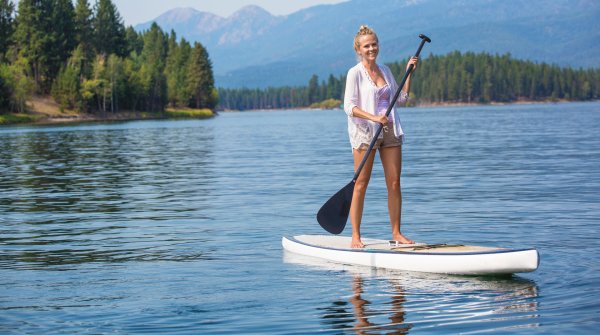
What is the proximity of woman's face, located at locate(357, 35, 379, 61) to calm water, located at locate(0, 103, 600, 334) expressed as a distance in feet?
9.05

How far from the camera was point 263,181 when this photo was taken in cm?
2633

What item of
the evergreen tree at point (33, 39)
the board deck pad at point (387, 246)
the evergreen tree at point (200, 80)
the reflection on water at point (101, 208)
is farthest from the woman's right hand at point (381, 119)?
the evergreen tree at point (200, 80)

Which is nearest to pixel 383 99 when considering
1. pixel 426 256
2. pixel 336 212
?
pixel 336 212

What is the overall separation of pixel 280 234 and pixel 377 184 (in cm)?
979

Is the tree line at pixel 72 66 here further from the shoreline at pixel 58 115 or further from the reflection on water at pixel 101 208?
the reflection on water at pixel 101 208

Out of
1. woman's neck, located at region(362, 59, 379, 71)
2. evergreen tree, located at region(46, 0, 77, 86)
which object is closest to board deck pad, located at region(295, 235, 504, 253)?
woman's neck, located at region(362, 59, 379, 71)

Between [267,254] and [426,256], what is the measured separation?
2.85 metres

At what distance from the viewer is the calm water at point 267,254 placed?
9.33m

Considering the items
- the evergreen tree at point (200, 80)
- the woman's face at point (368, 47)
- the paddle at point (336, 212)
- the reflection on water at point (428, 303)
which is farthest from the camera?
the evergreen tree at point (200, 80)

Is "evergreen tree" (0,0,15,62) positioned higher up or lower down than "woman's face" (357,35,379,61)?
higher up

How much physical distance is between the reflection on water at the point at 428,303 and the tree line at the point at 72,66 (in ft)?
350

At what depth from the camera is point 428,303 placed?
983 cm

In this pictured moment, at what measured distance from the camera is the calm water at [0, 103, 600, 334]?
367 inches

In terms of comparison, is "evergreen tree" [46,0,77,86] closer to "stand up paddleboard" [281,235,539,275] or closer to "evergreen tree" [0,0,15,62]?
"evergreen tree" [0,0,15,62]
